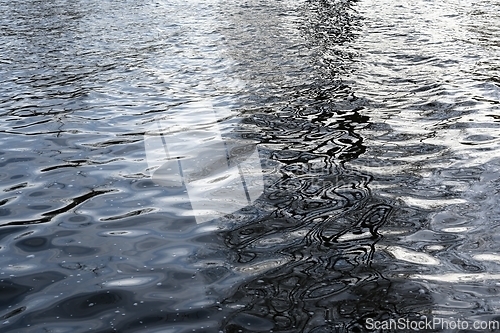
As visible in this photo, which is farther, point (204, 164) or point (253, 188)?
point (204, 164)

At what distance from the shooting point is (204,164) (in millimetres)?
8477

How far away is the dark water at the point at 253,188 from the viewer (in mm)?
5312

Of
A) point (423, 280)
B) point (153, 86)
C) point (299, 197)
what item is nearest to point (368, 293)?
point (423, 280)

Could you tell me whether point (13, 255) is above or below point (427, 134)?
above

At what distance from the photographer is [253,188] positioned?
7660 mm

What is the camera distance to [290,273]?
5.74 metres

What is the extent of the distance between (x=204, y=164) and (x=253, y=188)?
3.60 ft

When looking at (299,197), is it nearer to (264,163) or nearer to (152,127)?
(264,163)

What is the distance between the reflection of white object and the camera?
7.39m

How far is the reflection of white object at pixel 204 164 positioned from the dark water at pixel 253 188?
0.13 ft

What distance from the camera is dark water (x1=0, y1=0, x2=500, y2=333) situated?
5.31m

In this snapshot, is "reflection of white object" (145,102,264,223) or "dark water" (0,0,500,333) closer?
"dark water" (0,0,500,333)

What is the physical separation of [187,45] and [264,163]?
921 cm

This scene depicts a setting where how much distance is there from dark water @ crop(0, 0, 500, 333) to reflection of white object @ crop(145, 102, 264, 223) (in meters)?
0.04
